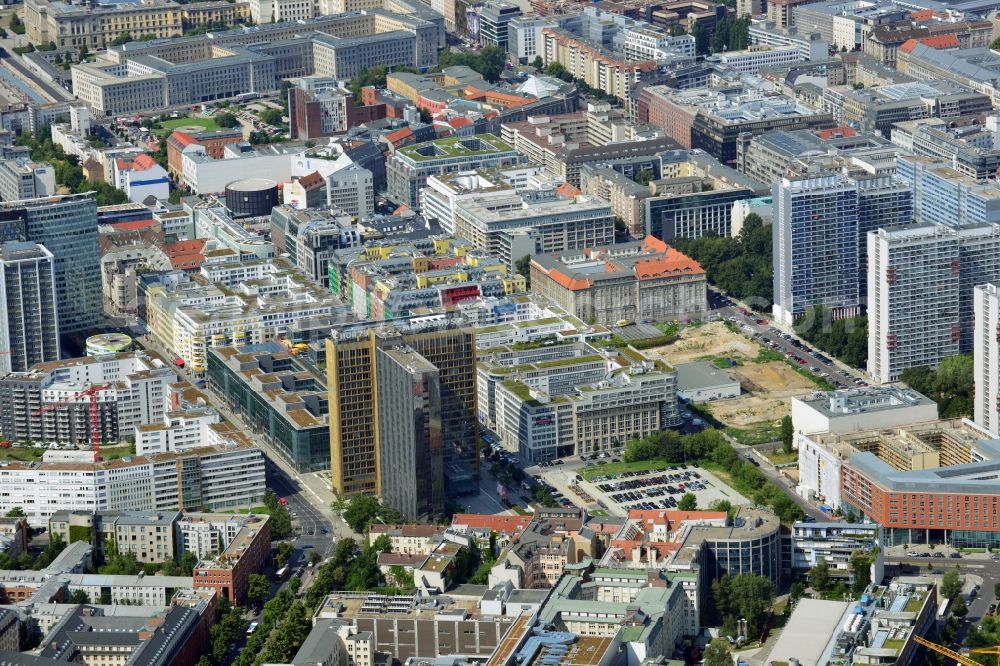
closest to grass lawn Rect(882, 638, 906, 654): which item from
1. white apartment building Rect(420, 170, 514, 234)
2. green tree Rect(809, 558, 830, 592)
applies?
green tree Rect(809, 558, 830, 592)

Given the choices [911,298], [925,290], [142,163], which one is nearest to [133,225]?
[142,163]

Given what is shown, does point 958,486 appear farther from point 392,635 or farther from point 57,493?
point 57,493

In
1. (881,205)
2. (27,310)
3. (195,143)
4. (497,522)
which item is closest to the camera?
(497,522)

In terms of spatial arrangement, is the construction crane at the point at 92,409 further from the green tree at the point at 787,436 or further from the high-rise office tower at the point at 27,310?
the green tree at the point at 787,436

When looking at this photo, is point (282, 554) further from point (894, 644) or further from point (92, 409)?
point (894, 644)

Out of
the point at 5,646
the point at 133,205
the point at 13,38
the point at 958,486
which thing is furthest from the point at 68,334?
the point at 13,38

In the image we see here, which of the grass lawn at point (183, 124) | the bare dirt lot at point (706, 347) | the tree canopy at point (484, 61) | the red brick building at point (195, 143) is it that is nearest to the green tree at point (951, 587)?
the bare dirt lot at point (706, 347)
